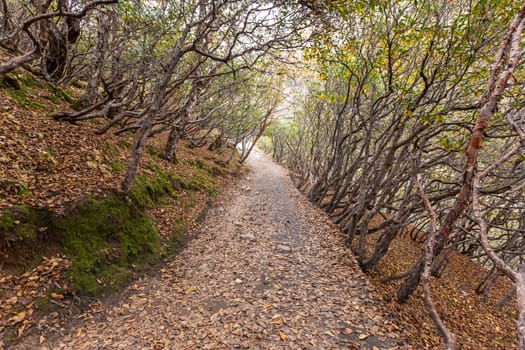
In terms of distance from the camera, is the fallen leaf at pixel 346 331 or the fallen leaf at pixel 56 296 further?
the fallen leaf at pixel 346 331

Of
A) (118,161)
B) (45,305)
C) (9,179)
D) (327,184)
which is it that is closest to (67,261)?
(45,305)

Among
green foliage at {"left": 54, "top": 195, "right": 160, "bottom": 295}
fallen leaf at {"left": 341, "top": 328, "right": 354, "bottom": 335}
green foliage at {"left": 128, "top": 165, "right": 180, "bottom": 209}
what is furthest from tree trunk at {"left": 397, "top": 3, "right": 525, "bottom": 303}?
green foliage at {"left": 128, "top": 165, "right": 180, "bottom": 209}

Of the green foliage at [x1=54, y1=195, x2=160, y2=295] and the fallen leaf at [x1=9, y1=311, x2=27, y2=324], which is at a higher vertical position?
the green foliage at [x1=54, y1=195, x2=160, y2=295]

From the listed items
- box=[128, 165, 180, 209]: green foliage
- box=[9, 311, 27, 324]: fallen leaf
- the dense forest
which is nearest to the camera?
box=[9, 311, 27, 324]: fallen leaf

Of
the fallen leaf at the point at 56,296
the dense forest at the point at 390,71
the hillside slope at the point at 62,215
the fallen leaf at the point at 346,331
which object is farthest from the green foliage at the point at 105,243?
the fallen leaf at the point at 346,331

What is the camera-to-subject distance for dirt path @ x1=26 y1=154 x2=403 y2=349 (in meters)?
4.25

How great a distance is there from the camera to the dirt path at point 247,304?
13.9 feet

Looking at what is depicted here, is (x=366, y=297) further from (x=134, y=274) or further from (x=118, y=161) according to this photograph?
(x=118, y=161)

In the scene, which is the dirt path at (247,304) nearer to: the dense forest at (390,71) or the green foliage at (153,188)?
the dense forest at (390,71)

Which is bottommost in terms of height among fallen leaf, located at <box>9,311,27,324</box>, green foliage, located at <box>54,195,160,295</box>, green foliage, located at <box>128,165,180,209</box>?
fallen leaf, located at <box>9,311,27,324</box>

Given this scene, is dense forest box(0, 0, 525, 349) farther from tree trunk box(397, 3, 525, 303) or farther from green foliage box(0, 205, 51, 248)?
green foliage box(0, 205, 51, 248)

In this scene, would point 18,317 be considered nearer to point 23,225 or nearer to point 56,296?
point 56,296

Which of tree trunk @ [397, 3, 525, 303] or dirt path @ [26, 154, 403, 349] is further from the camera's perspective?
dirt path @ [26, 154, 403, 349]

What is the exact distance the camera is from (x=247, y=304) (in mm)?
5184
